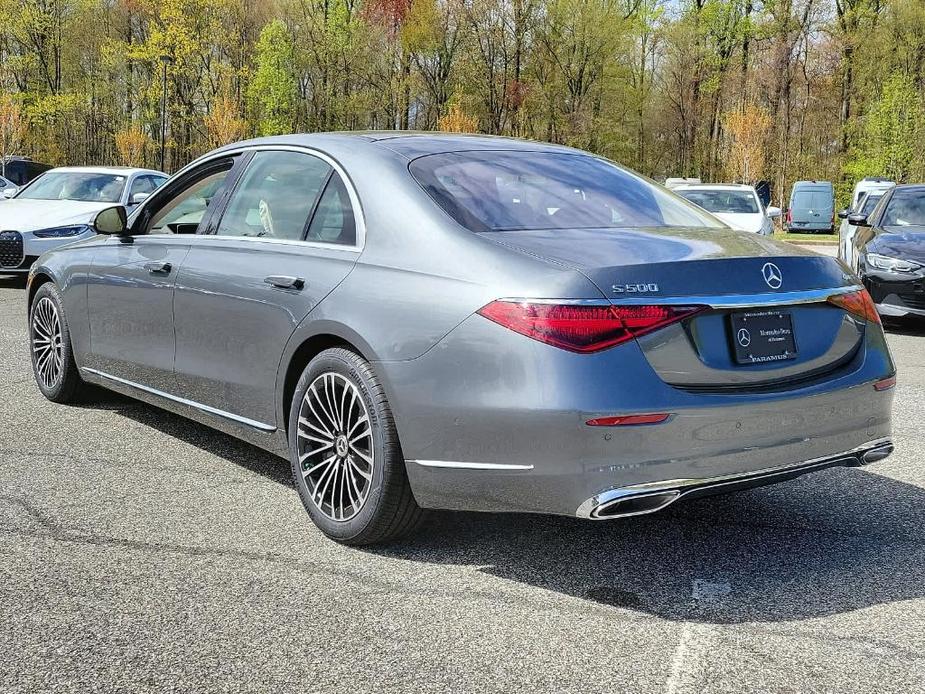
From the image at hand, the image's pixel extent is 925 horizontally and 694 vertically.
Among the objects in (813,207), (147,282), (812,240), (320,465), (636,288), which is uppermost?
(813,207)

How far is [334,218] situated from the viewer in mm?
4250

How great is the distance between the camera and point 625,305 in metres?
3.30

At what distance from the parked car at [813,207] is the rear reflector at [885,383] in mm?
43857

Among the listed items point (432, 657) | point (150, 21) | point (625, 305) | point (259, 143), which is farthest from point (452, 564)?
point (150, 21)

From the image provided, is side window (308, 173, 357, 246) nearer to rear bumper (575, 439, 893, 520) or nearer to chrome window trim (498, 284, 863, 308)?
chrome window trim (498, 284, 863, 308)

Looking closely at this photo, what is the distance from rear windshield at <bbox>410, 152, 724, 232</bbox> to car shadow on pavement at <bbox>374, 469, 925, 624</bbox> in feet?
3.75

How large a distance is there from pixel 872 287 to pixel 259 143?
25.9 feet

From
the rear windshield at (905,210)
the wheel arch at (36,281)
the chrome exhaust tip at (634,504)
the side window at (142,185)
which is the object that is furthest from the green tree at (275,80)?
the chrome exhaust tip at (634,504)

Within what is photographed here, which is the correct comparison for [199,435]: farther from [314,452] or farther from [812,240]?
[812,240]

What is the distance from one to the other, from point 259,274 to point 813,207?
4423 cm

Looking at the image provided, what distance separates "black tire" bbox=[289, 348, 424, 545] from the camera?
12.2 feet

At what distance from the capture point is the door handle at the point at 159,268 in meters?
5.04

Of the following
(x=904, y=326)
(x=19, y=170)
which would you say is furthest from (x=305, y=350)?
(x=19, y=170)

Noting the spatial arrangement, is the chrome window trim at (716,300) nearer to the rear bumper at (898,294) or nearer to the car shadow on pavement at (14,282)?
the rear bumper at (898,294)
